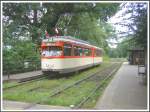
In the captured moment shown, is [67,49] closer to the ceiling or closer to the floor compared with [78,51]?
closer to the ceiling

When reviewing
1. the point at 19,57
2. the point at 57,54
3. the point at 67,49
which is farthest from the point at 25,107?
the point at 19,57

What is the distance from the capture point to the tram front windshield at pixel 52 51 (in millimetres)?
22188

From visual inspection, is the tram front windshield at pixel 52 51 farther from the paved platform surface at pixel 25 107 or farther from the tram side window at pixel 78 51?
the paved platform surface at pixel 25 107

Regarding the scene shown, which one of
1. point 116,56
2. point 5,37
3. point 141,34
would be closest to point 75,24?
point 5,37

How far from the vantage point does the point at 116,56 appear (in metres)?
90.4

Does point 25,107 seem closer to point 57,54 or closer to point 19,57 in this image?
point 57,54

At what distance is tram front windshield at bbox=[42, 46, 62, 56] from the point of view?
874 inches

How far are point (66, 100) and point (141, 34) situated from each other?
20.3ft

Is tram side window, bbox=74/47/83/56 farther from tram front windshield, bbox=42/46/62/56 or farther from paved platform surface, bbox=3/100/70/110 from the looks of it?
paved platform surface, bbox=3/100/70/110

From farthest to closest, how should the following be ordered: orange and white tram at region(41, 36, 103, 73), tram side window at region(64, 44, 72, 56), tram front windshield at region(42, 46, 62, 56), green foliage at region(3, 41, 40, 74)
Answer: green foliage at region(3, 41, 40, 74), tram side window at region(64, 44, 72, 56), tram front windshield at region(42, 46, 62, 56), orange and white tram at region(41, 36, 103, 73)

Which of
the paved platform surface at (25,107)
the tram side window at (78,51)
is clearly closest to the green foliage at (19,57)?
the tram side window at (78,51)

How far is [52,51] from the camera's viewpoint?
22453mm

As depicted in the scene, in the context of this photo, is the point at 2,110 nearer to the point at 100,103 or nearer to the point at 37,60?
the point at 100,103

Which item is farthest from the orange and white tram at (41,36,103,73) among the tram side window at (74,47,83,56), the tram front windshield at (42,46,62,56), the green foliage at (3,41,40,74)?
the green foliage at (3,41,40,74)
